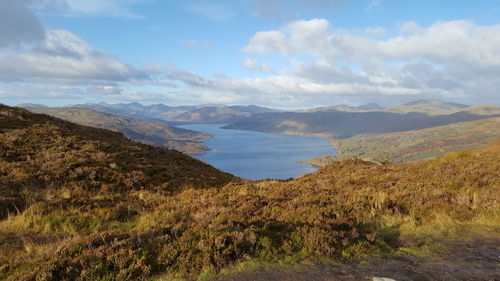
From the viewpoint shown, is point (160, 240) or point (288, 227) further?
point (288, 227)

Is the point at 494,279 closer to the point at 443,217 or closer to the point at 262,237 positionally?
the point at 443,217

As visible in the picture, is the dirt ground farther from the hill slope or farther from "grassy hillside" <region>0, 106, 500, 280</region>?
the hill slope

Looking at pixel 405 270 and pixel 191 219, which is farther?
pixel 191 219

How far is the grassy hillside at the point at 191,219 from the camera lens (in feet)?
19.2

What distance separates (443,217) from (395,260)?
4074mm

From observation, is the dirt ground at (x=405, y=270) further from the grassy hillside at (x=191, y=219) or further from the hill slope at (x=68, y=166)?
the hill slope at (x=68, y=166)

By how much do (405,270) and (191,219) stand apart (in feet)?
19.6

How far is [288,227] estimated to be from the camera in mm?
7785

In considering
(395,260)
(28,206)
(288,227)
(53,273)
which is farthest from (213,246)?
(28,206)

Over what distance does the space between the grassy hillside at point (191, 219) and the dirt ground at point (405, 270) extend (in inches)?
17.2

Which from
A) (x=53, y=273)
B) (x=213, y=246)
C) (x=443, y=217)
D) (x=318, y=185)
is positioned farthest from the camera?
(x=318, y=185)

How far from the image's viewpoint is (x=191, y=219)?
8.66 meters

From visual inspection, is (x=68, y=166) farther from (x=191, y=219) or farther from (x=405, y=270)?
(x=405, y=270)

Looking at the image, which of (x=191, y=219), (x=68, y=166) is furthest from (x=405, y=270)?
(x=68, y=166)
